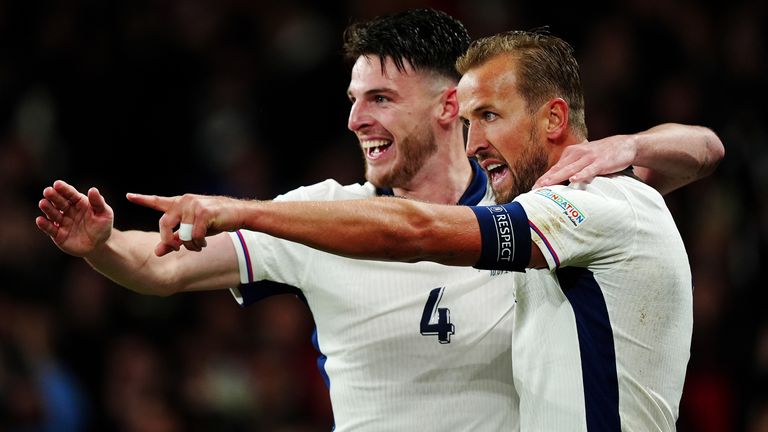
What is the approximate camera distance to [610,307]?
131 inches

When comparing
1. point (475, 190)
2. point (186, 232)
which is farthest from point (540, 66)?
point (186, 232)

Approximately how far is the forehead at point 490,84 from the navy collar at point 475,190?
27.4 inches

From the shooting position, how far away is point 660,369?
11.2 ft

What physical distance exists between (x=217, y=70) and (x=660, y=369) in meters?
6.77

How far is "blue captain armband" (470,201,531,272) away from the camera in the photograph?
316 cm

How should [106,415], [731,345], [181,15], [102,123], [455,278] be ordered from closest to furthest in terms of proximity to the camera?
[455,278] → [731,345] → [106,415] → [102,123] → [181,15]

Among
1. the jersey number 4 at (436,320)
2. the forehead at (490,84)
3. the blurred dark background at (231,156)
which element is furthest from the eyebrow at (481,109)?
the blurred dark background at (231,156)

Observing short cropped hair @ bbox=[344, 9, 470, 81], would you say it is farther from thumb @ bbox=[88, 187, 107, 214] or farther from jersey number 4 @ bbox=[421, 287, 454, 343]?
thumb @ bbox=[88, 187, 107, 214]

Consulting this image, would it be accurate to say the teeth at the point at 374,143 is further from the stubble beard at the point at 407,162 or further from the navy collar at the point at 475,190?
the navy collar at the point at 475,190

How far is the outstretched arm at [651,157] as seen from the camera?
3.49m

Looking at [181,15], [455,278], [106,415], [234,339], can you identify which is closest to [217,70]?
[181,15]

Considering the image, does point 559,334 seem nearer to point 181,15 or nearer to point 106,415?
point 106,415

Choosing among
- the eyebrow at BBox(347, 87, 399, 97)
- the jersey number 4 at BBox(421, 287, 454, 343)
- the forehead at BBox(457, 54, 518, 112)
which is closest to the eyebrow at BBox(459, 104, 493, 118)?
the forehead at BBox(457, 54, 518, 112)

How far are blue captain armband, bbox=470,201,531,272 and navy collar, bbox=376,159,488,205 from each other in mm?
1205
